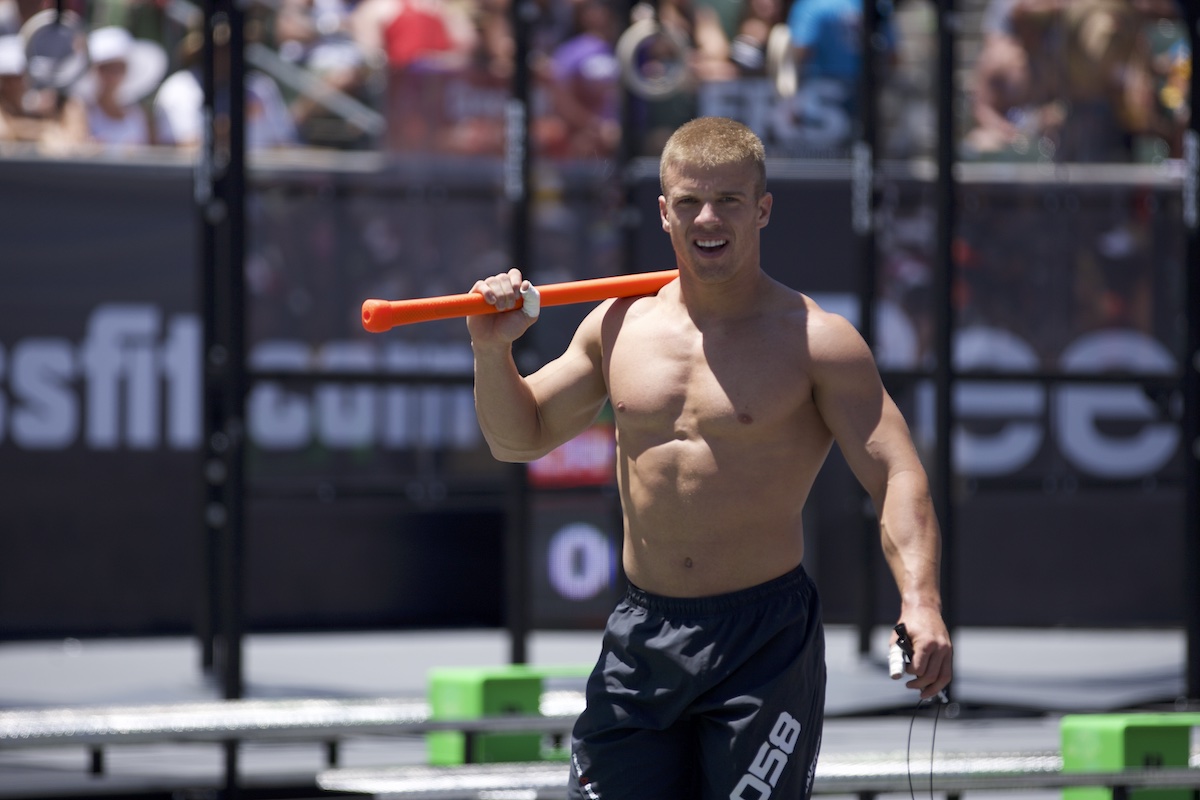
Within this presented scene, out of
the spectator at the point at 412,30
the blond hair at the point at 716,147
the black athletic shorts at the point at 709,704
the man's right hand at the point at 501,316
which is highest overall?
the spectator at the point at 412,30

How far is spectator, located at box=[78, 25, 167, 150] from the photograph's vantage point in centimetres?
720

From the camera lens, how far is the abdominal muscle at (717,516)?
296cm

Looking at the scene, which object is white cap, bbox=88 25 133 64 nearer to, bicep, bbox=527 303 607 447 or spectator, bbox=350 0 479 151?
spectator, bbox=350 0 479 151

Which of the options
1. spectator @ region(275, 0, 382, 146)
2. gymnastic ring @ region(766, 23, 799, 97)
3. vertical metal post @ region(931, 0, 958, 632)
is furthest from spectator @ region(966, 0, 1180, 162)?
spectator @ region(275, 0, 382, 146)

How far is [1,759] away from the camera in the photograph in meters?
5.55

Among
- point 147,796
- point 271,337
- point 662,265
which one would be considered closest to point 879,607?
point 662,265

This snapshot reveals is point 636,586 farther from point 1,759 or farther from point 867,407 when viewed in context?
point 1,759

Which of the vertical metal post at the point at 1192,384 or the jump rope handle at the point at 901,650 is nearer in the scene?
the jump rope handle at the point at 901,650

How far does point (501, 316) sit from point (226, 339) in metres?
3.20

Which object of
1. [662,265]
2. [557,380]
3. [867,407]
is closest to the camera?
[867,407]

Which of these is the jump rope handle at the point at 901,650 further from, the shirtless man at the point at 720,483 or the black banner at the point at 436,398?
the black banner at the point at 436,398

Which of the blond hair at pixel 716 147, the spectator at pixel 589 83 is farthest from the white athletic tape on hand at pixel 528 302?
the spectator at pixel 589 83

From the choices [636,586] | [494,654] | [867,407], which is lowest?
[494,654]

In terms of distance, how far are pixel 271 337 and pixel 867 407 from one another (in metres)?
4.75
